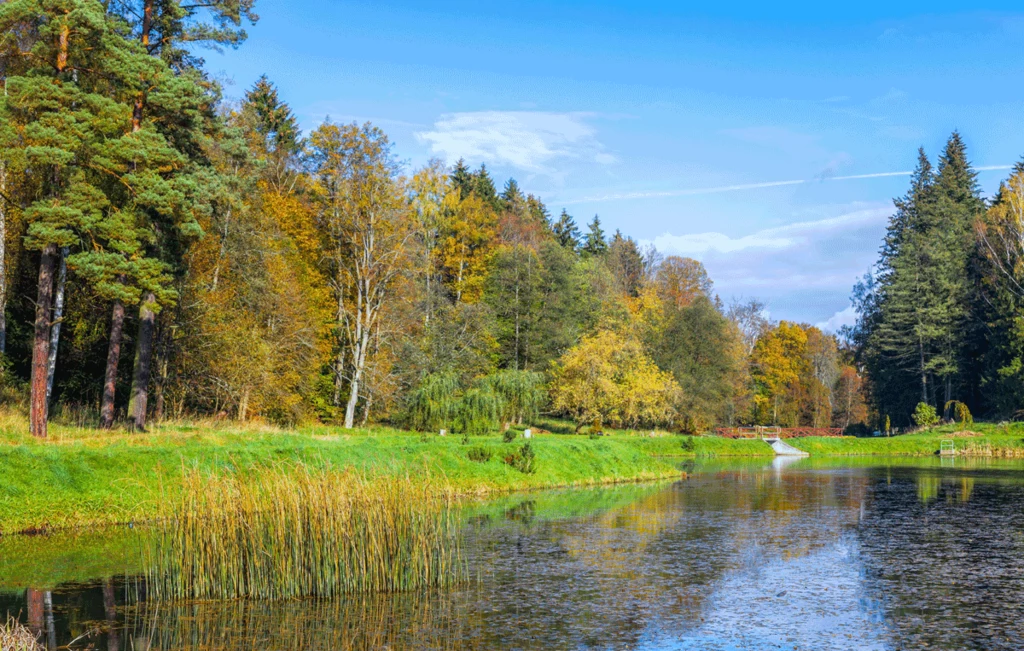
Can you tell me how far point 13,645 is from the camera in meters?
9.20

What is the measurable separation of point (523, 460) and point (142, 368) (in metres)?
15.3

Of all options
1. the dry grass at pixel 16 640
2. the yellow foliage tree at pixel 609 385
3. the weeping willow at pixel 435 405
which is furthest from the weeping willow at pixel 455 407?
the dry grass at pixel 16 640

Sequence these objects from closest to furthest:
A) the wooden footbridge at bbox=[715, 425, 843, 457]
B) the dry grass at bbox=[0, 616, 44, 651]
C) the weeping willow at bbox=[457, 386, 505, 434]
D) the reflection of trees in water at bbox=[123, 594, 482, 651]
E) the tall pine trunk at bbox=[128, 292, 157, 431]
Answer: the dry grass at bbox=[0, 616, 44, 651] < the reflection of trees in water at bbox=[123, 594, 482, 651] < the tall pine trunk at bbox=[128, 292, 157, 431] < the weeping willow at bbox=[457, 386, 505, 434] < the wooden footbridge at bbox=[715, 425, 843, 457]

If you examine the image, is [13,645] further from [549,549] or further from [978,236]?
[978,236]

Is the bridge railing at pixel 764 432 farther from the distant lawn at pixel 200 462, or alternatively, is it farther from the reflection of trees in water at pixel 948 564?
the reflection of trees in water at pixel 948 564

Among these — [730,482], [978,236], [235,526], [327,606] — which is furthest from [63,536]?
[978,236]

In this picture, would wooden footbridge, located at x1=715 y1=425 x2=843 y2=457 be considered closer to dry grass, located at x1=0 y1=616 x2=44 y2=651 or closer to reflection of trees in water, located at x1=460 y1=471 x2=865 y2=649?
reflection of trees in water, located at x1=460 y1=471 x2=865 y2=649

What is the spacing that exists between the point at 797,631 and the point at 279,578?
28.7ft

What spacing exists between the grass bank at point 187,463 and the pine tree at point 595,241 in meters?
69.3

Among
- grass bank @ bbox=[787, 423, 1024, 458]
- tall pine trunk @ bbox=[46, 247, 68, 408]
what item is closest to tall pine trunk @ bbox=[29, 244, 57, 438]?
tall pine trunk @ bbox=[46, 247, 68, 408]

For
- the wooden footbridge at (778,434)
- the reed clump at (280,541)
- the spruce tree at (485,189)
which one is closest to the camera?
the reed clump at (280,541)

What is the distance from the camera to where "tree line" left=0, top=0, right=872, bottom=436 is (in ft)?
94.0

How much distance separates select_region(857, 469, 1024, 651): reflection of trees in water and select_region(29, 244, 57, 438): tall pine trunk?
2437cm

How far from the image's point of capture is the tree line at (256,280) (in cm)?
2866
